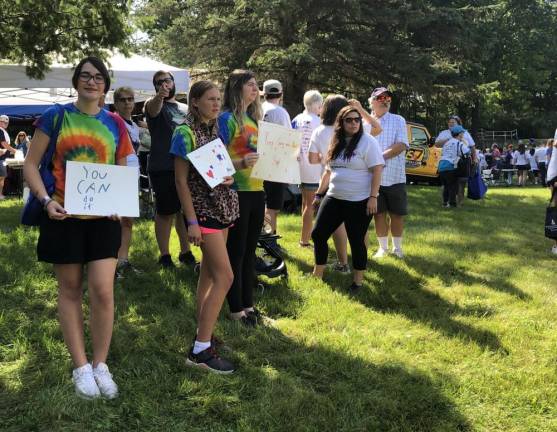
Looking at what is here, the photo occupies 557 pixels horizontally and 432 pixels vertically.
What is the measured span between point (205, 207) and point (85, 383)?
47.1 inches

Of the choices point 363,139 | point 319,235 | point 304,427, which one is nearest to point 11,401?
point 304,427

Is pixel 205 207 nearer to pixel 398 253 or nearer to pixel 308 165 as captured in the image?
pixel 308 165

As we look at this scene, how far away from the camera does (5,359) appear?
11.4 ft

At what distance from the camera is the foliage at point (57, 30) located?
23.7 feet

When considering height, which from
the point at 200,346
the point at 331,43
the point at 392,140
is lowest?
the point at 200,346

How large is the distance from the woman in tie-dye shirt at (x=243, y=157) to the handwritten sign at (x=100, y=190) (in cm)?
84

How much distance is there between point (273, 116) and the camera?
5.66 m

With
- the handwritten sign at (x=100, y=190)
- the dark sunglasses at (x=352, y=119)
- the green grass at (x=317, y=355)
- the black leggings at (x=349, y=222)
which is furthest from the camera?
the black leggings at (x=349, y=222)

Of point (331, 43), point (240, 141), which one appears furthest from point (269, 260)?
point (331, 43)

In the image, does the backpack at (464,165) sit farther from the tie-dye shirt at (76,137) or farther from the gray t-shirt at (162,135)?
the tie-dye shirt at (76,137)

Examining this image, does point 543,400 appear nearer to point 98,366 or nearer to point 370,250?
point 98,366

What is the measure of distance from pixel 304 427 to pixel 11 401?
1.63 metres

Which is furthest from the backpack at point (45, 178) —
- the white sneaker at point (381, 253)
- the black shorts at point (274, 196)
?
the white sneaker at point (381, 253)

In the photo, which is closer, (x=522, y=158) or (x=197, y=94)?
(x=197, y=94)
